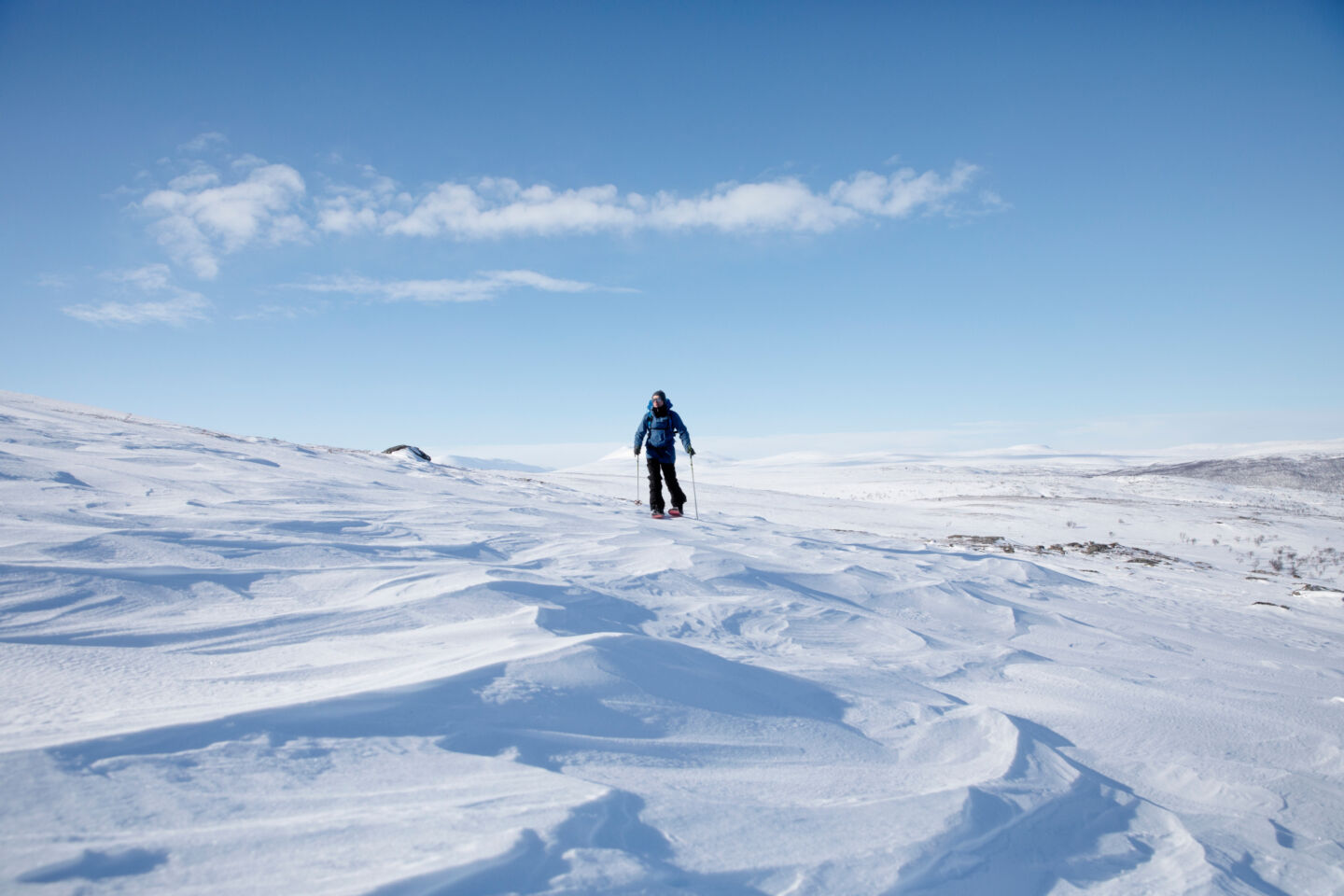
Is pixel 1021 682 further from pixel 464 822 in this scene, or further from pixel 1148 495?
pixel 1148 495

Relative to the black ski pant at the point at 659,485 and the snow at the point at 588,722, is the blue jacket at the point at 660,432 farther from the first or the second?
the snow at the point at 588,722

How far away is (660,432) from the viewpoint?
10.0m

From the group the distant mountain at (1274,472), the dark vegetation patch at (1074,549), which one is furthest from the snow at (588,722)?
the distant mountain at (1274,472)

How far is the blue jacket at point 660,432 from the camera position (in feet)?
32.7

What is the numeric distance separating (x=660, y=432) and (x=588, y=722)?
26.1 ft

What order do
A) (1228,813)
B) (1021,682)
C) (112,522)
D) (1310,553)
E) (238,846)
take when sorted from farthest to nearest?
1. (1310,553)
2. (112,522)
3. (1021,682)
4. (1228,813)
5. (238,846)

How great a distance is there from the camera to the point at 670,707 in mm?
2328

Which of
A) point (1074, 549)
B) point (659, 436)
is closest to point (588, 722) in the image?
point (659, 436)

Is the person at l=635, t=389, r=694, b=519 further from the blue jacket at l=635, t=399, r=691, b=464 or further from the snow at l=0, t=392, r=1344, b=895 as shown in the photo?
the snow at l=0, t=392, r=1344, b=895

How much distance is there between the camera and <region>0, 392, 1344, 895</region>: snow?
4.80ft

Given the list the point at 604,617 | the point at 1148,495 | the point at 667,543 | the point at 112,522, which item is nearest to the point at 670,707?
the point at 604,617

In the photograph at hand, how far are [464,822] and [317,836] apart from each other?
0.30 metres

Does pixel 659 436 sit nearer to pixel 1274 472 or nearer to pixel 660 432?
pixel 660 432

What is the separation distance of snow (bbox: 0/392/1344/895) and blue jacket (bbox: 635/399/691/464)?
14.4 feet
